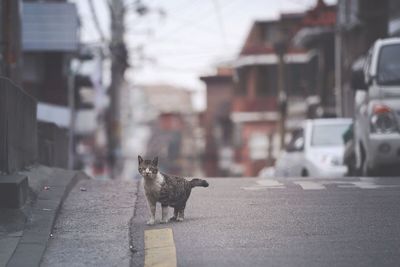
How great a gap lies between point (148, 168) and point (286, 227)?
1.48 meters

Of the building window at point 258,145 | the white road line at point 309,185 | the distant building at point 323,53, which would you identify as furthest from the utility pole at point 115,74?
the white road line at point 309,185

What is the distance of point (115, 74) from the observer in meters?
35.8

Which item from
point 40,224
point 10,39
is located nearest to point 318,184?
point 40,224

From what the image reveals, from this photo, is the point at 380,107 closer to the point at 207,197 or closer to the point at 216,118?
the point at 207,197

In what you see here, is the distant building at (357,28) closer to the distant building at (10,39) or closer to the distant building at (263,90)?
the distant building at (263,90)

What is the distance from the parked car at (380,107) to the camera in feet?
46.9

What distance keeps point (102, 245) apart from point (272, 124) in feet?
166

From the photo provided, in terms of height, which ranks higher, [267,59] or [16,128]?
[267,59]

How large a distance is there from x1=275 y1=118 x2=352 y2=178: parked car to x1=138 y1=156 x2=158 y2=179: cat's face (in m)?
8.91

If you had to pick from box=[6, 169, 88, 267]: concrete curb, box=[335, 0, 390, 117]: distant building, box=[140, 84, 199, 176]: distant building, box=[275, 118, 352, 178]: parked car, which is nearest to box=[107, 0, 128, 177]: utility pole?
box=[335, 0, 390, 117]: distant building

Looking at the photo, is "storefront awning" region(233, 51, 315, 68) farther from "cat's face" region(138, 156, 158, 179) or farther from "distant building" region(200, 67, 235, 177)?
"cat's face" region(138, 156, 158, 179)

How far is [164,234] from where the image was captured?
847 cm

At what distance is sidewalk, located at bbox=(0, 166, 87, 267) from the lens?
24.7 feet

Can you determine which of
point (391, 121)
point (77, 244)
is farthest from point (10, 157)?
point (391, 121)
